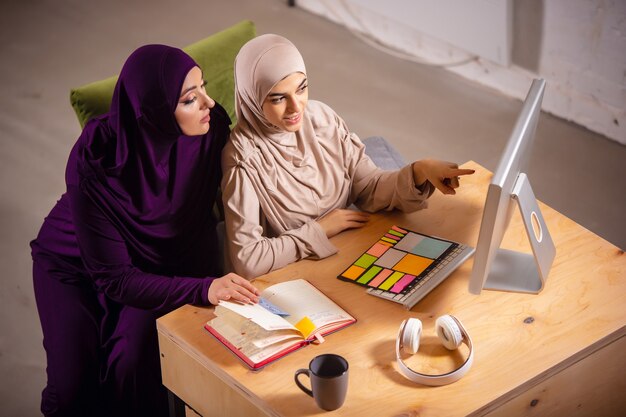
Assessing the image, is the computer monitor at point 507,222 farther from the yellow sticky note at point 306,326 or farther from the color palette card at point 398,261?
the yellow sticky note at point 306,326

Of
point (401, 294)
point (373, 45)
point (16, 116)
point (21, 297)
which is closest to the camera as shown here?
point (401, 294)

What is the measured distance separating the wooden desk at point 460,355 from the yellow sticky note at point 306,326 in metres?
0.04

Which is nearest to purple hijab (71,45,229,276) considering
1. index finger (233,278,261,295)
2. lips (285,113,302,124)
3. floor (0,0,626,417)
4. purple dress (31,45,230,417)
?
purple dress (31,45,230,417)

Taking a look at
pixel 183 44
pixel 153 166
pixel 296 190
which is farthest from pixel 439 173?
pixel 183 44

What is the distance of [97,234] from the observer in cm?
268

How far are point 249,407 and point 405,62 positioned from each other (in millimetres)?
3218

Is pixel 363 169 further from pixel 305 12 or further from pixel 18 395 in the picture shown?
pixel 305 12

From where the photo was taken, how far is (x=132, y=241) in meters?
2.77

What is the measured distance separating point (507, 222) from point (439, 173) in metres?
0.25

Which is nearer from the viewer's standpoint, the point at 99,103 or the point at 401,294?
the point at 401,294

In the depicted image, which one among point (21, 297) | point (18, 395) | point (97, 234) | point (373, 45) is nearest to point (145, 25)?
point (373, 45)

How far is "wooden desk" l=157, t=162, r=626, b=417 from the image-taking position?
90.7 inches

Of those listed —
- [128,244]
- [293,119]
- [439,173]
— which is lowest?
[128,244]

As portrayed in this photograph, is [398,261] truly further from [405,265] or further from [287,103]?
[287,103]
